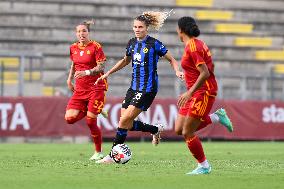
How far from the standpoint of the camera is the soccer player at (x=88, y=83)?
14.7 metres

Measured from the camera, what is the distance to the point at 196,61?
36.1 ft

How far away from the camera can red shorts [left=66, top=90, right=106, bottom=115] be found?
14.9 metres

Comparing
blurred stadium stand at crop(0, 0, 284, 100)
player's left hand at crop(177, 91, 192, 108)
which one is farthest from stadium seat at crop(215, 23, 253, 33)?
player's left hand at crop(177, 91, 192, 108)

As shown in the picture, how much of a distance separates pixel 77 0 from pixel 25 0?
2074 mm

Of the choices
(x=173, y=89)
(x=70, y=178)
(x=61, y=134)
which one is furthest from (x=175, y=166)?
(x=173, y=89)

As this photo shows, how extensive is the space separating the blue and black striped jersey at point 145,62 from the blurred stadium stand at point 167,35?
1146 centimetres

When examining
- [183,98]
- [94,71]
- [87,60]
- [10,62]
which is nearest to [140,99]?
[94,71]

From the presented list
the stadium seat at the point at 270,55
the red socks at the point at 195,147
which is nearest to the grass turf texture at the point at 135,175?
the red socks at the point at 195,147

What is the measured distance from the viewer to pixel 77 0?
104 ft

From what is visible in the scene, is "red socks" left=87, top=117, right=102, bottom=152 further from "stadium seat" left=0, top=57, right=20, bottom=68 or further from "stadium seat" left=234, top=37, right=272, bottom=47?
"stadium seat" left=234, top=37, right=272, bottom=47

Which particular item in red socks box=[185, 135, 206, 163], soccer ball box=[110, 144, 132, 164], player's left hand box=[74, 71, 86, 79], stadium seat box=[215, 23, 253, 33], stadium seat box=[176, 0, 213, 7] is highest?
stadium seat box=[176, 0, 213, 7]

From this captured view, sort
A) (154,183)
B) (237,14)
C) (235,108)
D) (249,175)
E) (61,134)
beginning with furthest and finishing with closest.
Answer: (237,14) → (235,108) → (61,134) → (249,175) → (154,183)

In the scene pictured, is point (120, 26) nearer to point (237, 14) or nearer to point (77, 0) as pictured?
point (77, 0)

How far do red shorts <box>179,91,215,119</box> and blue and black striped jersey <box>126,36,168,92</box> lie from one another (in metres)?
2.19
